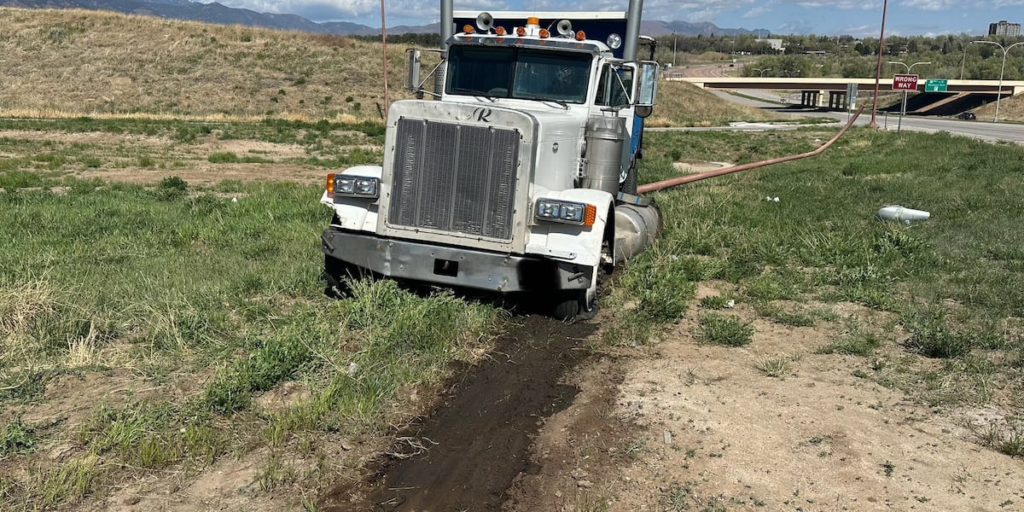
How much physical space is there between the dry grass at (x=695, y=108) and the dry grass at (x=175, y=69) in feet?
68.8

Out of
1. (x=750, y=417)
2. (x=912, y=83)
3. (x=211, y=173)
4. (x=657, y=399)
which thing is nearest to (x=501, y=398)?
(x=657, y=399)

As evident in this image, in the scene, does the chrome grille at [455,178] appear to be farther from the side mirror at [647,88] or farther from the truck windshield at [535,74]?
the side mirror at [647,88]

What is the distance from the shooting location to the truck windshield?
8609 millimetres

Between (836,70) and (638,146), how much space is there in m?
128

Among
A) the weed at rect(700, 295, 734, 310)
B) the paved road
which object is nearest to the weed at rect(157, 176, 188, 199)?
the weed at rect(700, 295, 734, 310)

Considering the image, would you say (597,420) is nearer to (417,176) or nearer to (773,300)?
(417,176)

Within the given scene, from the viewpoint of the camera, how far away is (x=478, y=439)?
4.84 m

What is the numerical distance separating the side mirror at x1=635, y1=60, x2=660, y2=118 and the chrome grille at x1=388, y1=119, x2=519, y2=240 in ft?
9.56

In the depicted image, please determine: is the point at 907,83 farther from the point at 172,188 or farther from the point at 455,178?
the point at 455,178

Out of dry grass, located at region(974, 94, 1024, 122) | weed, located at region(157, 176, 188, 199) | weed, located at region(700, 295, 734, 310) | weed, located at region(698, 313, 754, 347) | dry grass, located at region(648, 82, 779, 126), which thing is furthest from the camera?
dry grass, located at region(974, 94, 1024, 122)

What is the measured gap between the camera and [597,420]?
5141 millimetres

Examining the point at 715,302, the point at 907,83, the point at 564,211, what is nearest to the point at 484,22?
the point at 564,211

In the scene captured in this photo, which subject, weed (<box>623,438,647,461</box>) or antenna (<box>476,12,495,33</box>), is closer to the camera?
weed (<box>623,438,647,461</box>)

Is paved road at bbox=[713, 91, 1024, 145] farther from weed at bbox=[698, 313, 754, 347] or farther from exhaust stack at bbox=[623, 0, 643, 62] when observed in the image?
weed at bbox=[698, 313, 754, 347]
